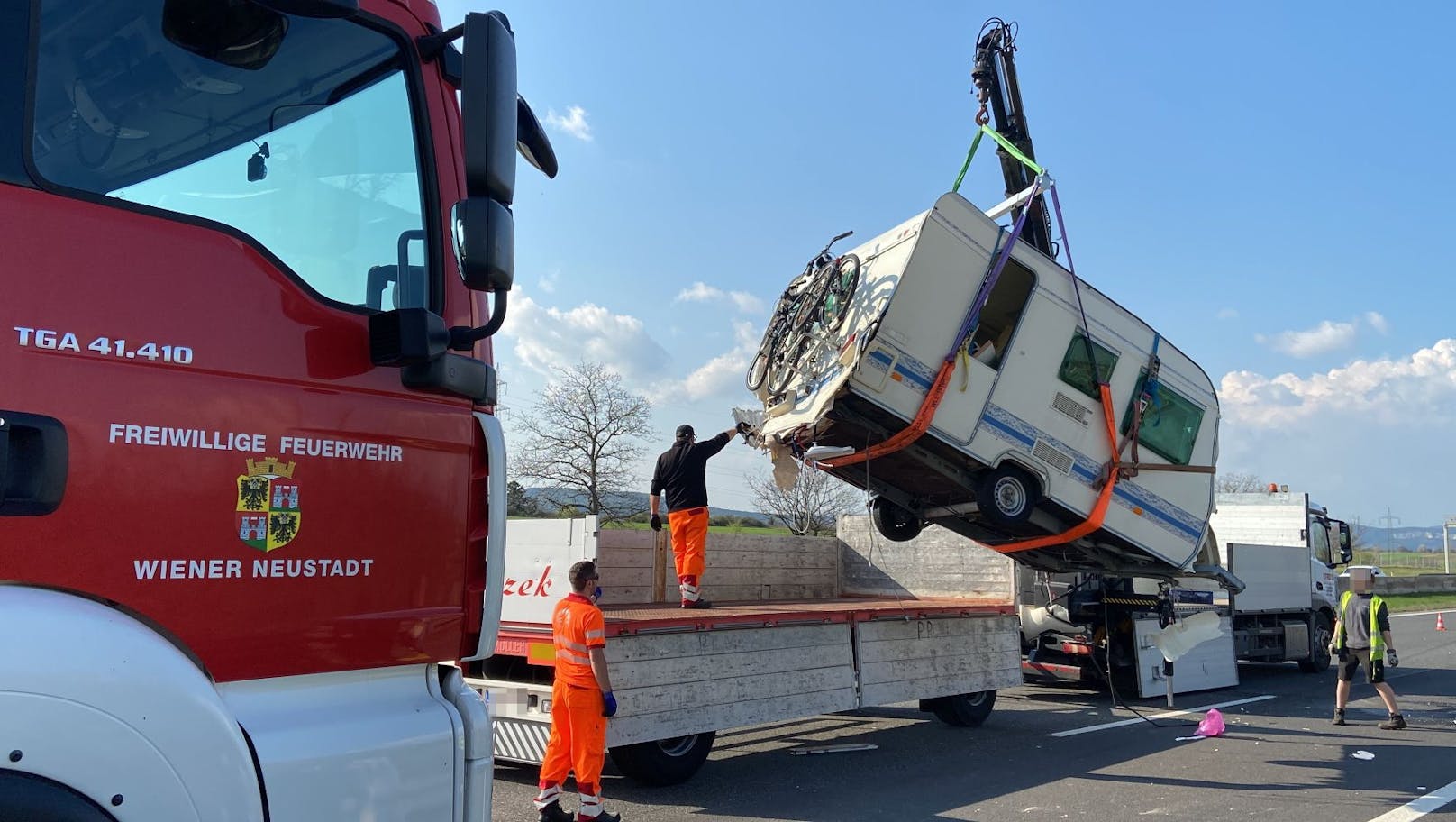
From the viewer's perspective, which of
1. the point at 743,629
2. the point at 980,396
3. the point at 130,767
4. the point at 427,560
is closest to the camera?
the point at 130,767

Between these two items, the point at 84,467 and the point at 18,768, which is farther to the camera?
the point at 84,467

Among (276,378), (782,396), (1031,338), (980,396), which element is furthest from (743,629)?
(276,378)

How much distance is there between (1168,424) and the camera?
9422mm

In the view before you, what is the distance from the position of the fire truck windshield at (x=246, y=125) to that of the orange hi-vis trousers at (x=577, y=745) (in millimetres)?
3683

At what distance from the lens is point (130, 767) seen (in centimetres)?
220

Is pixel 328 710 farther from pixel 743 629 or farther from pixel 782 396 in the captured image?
pixel 782 396

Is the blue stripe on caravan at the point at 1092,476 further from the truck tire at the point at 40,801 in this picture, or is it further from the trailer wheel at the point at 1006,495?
the truck tire at the point at 40,801

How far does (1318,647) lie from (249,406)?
16.6m

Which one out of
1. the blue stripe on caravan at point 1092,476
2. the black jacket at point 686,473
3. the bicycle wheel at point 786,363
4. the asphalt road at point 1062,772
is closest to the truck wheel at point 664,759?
the asphalt road at point 1062,772

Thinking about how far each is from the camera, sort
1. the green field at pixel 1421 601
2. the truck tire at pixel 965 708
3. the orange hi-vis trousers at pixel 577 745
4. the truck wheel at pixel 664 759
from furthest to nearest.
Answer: the green field at pixel 1421 601 < the truck tire at pixel 965 708 < the truck wheel at pixel 664 759 < the orange hi-vis trousers at pixel 577 745

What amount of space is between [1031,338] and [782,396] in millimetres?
2055

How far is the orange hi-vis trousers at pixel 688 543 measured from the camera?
8.48 metres

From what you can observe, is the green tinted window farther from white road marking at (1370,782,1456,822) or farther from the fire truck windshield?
the fire truck windshield

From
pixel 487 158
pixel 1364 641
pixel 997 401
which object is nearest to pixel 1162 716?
pixel 1364 641
